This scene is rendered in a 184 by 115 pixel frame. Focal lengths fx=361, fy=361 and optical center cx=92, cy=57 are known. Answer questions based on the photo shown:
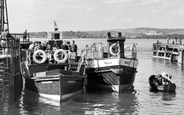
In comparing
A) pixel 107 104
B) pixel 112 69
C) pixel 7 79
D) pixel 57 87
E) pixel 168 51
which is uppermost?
pixel 168 51

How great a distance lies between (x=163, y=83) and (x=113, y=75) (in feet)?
14.2

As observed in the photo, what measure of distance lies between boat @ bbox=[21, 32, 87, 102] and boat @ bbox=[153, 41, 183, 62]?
1282 inches

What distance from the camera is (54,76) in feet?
74.3

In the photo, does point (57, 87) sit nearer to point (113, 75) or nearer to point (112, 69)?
point (112, 69)

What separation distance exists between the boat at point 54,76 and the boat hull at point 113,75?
1.90 m

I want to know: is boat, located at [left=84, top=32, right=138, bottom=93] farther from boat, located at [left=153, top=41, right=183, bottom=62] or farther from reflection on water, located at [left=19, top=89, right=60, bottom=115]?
boat, located at [left=153, top=41, right=183, bottom=62]

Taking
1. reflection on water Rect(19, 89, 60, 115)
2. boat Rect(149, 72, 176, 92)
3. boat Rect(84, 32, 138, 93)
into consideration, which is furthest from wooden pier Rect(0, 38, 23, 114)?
boat Rect(149, 72, 176, 92)

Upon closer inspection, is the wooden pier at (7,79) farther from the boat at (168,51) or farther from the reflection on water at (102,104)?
the boat at (168,51)

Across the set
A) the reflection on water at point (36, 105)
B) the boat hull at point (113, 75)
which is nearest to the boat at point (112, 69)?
the boat hull at point (113, 75)

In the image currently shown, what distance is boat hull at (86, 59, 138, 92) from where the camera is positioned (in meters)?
26.9

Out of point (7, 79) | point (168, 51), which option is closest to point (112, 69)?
point (7, 79)

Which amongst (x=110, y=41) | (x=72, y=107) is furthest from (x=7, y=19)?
(x=72, y=107)

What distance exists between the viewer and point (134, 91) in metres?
29.2

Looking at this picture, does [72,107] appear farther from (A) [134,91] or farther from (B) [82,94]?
(A) [134,91]
